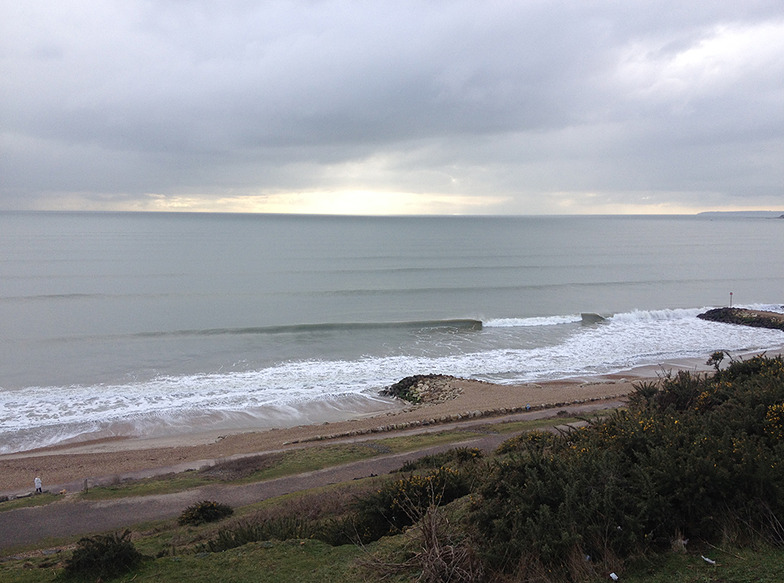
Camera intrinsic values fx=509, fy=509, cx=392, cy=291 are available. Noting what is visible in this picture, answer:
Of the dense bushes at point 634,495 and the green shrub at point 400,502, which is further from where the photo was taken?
the green shrub at point 400,502

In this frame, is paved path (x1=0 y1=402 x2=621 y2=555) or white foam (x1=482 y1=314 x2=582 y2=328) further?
white foam (x1=482 y1=314 x2=582 y2=328)

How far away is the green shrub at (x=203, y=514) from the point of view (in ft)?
33.1

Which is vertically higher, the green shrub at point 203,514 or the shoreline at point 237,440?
the green shrub at point 203,514

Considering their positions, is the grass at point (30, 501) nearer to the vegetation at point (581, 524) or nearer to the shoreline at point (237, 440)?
the shoreline at point (237, 440)

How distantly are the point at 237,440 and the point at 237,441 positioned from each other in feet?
0.54

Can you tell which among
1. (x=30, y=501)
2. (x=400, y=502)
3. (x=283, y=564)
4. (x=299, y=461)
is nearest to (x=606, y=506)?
(x=400, y=502)

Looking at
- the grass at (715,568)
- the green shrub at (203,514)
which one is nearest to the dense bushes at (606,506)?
the grass at (715,568)

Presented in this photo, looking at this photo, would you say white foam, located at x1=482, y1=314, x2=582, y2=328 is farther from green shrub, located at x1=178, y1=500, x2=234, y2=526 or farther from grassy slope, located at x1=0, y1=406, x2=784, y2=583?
grassy slope, located at x1=0, y1=406, x2=784, y2=583

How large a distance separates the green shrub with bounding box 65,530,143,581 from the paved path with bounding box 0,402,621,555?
14.3ft

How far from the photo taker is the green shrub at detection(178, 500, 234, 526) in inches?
397

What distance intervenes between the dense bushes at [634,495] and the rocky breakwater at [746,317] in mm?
38277

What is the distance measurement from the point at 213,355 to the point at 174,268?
41.0m

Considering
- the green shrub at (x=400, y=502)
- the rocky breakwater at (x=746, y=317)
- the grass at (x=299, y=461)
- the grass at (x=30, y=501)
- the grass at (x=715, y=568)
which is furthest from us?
the rocky breakwater at (x=746, y=317)

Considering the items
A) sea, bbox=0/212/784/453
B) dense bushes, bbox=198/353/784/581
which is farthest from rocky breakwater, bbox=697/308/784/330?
dense bushes, bbox=198/353/784/581
